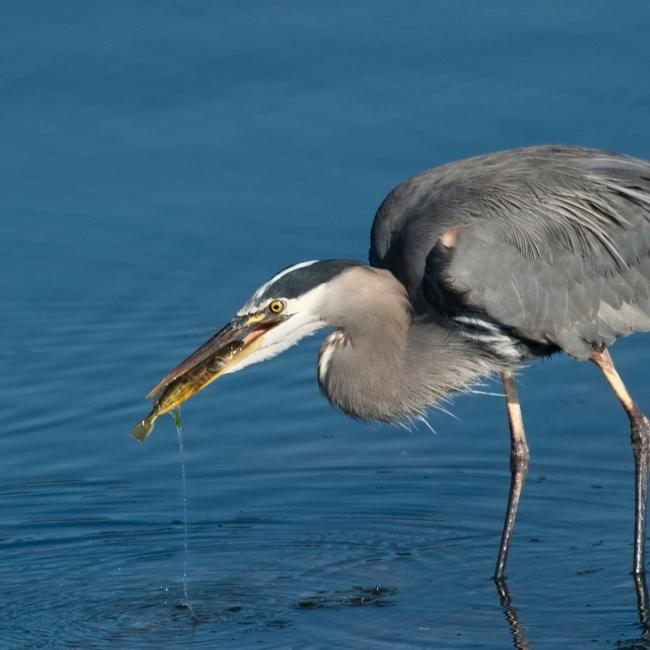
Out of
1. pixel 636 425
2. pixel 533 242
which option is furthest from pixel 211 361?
pixel 636 425

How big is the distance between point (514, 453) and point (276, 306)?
1589 mm

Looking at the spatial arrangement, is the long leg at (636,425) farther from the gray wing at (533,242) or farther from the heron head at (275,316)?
the heron head at (275,316)

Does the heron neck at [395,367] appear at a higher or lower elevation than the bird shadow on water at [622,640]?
higher

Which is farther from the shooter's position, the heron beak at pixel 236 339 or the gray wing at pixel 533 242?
the gray wing at pixel 533 242

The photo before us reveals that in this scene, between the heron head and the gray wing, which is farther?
the gray wing

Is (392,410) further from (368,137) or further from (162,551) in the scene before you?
(368,137)

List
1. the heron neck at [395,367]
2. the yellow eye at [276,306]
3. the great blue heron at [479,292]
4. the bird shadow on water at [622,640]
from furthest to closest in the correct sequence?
the heron neck at [395,367], the great blue heron at [479,292], the yellow eye at [276,306], the bird shadow on water at [622,640]

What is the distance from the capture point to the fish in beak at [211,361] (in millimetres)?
7281

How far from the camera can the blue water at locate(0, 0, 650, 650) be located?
756 centimetres

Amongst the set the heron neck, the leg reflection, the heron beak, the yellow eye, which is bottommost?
the leg reflection

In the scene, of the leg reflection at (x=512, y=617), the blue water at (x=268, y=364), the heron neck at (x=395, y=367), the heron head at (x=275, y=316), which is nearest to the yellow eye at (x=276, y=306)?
the heron head at (x=275, y=316)

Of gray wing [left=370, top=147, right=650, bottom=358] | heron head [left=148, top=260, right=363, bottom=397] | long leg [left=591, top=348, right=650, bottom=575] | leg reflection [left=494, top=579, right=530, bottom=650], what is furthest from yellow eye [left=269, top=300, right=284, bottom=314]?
long leg [left=591, top=348, right=650, bottom=575]

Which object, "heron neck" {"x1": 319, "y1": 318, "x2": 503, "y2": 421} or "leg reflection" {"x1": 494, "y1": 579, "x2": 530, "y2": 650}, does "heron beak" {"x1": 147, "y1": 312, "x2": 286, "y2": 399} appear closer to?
"heron neck" {"x1": 319, "y1": 318, "x2": 503, "y2": 421}

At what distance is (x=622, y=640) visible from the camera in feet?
22.9
